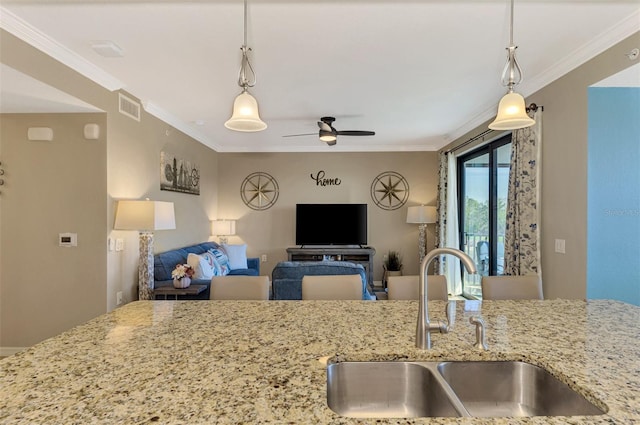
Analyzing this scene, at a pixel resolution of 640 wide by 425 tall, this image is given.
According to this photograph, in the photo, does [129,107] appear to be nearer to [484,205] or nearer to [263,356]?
[263,356]

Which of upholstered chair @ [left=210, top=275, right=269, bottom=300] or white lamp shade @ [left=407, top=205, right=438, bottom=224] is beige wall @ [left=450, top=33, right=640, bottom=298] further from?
white lamp shade @ [left=407, top=205, right=438, bottom=224]

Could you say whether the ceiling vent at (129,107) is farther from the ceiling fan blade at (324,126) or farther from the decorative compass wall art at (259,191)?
the decorative compass wall art at (259,191)

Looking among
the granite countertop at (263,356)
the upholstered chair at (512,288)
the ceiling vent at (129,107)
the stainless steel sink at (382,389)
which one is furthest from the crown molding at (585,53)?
the ceiling vent at (129,107)

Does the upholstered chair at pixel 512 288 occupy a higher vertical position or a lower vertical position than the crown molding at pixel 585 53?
lower

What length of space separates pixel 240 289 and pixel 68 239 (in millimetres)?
2153

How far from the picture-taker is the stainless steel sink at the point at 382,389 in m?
1.08

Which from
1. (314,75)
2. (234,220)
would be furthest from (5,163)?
Answer: (234,220)

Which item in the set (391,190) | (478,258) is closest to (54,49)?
(391,190)

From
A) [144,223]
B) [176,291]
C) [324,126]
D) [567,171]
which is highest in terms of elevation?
[324,126]

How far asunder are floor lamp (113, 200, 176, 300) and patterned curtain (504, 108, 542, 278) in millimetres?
3535

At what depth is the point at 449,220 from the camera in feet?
18.4

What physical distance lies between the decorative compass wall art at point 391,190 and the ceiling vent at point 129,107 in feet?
13.6

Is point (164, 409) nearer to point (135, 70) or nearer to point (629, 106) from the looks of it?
point (135, 70)

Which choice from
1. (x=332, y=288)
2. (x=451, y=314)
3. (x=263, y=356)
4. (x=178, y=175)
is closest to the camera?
(x=263, y=356)
